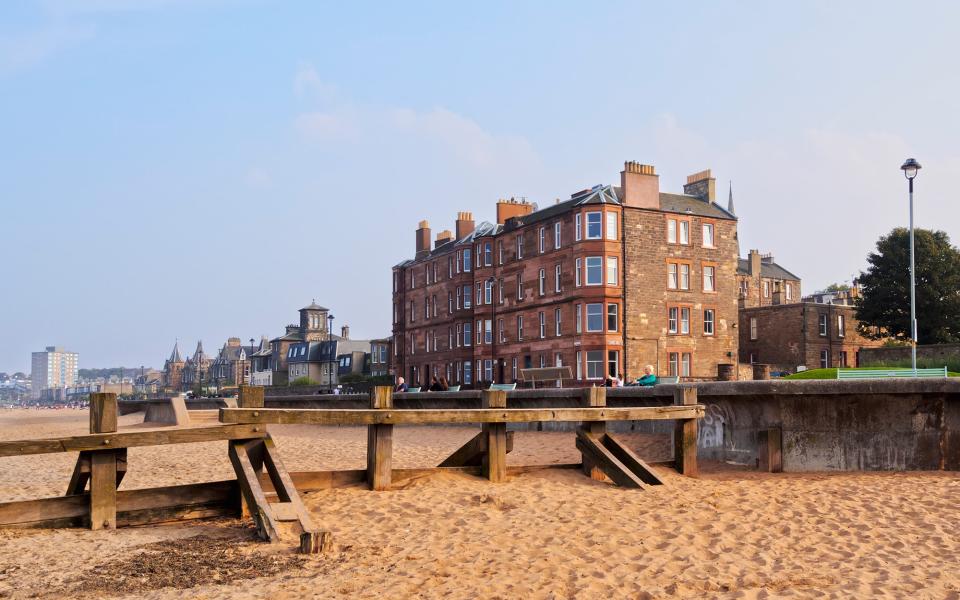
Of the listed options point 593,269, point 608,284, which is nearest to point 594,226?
point 593,269

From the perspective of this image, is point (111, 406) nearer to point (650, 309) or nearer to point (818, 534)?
point (818, 534)

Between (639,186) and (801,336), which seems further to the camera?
(801,336)

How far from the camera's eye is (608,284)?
53.0 meters

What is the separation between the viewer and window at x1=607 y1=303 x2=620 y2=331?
173 feet

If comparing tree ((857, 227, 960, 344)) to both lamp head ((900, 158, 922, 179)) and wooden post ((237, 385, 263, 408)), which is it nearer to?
lamp head ((900, 158, 922, 179))

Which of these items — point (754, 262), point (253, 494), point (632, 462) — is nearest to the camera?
point (253, 494)

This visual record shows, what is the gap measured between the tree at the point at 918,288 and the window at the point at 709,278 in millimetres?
17504

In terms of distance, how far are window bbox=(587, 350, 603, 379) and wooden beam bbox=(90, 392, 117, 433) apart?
43565 millimetres

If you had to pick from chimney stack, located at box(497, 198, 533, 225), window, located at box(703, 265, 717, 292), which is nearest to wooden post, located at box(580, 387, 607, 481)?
window, located at box(703, 265, 717, 292)

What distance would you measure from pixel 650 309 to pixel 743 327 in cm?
2114

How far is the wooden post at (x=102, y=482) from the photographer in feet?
33.1

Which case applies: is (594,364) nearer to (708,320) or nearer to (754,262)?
(708,320)

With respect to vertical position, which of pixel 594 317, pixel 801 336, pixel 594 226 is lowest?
pixel 801 336

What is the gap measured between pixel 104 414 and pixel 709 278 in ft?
166
